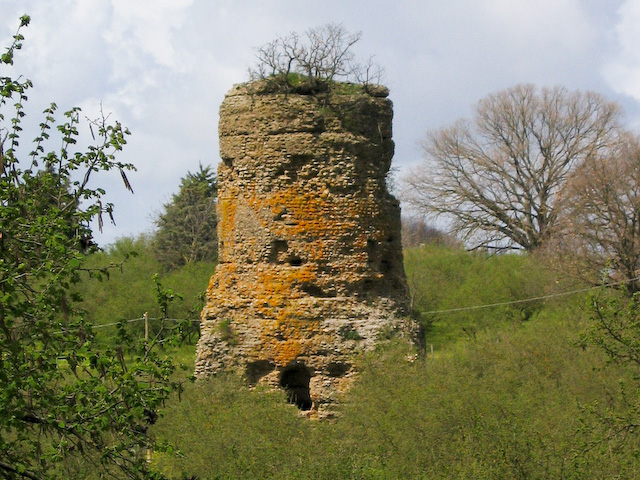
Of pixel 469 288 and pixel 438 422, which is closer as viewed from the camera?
pixel 438 422

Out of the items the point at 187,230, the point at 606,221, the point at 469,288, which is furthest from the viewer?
the point at 187,230

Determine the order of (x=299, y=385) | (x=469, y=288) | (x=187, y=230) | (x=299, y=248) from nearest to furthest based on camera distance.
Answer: (x=299, y=248) → (x=299, y=385) → (x=469, y=288) → (x=187, y=230)

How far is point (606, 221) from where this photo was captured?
27.2m

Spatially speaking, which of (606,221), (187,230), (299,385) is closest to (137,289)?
(187,230)

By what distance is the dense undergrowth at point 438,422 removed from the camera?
11.7 metres

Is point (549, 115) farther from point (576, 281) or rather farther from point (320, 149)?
point (320, 149)

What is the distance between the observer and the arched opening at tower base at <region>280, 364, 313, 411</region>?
17.2 metres

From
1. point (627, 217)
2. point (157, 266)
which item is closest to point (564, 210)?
point (627, 217)

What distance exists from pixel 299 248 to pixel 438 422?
399 centimetres

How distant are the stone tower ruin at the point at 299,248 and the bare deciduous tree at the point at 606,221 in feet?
33.3

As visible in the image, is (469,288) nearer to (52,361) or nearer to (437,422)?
(437,422)

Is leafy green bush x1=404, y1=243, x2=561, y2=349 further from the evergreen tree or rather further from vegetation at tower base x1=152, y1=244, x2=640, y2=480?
vegetation at tower base x1=152, y1=244, x2=640, y2=480

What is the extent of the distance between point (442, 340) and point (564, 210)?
4.72 meters

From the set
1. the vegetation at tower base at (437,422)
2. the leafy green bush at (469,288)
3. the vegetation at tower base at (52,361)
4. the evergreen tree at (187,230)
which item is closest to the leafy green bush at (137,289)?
the evergreen tree at (187,230)
